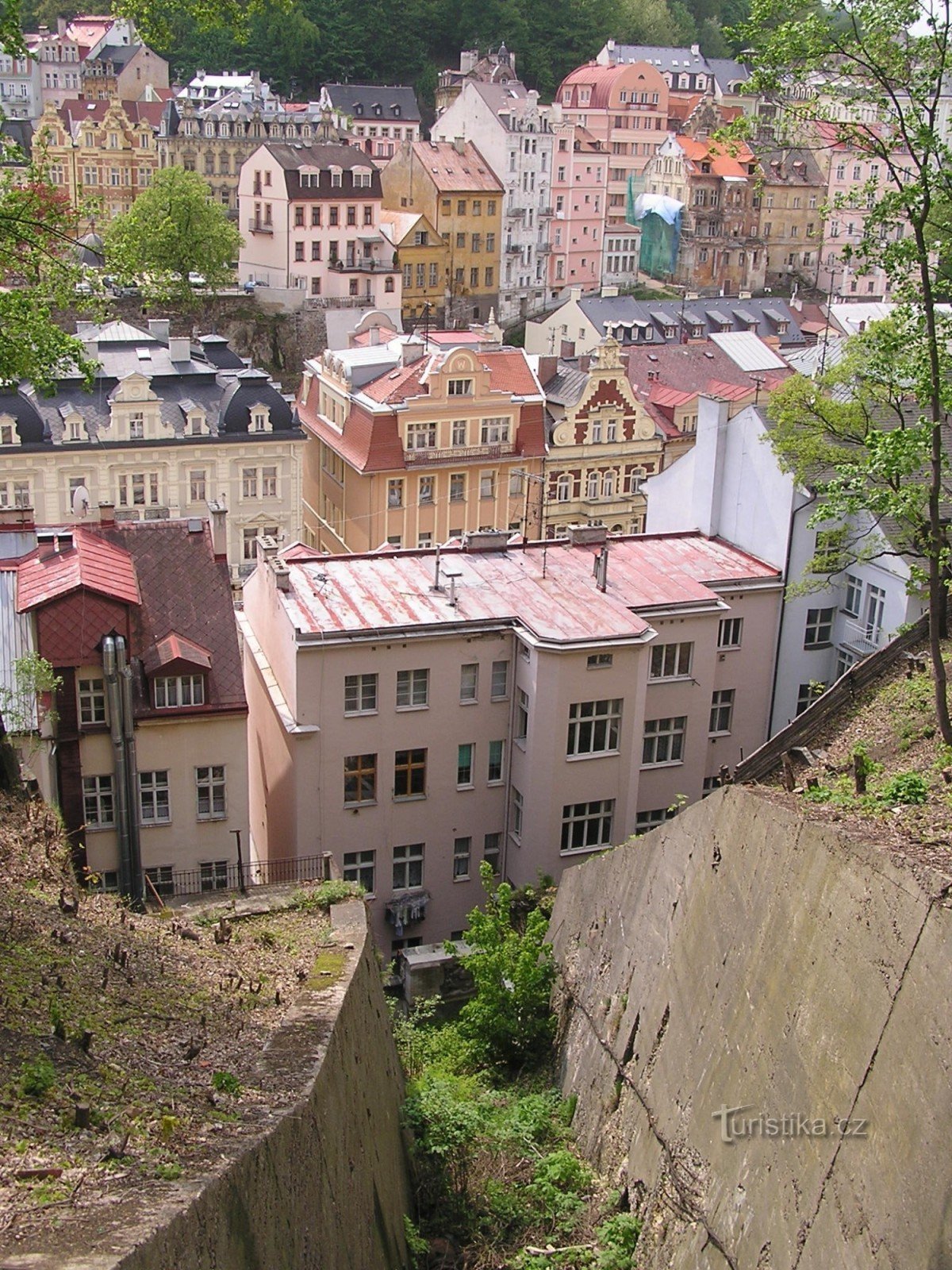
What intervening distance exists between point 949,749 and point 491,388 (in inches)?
1330

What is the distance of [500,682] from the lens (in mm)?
26516

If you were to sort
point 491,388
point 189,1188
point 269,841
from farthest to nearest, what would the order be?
1. point 491,388
2. point 269,841
3. point 189,1188

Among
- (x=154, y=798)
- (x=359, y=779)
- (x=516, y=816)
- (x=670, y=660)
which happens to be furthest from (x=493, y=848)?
(x=154, y=798)

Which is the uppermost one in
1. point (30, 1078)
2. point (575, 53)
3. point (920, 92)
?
point (575, 53)

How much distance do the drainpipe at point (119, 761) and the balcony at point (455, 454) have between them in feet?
78.9

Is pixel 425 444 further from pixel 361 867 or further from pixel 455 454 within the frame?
pixel 361 867

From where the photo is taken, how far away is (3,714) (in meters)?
22.2

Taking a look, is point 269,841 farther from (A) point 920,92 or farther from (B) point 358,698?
(A) point 920,92

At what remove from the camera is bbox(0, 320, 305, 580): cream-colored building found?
42.8 m

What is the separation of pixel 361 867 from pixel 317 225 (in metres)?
51.8

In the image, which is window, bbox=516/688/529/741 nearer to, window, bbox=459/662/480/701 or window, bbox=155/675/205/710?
window, bbox=459/662/480/701

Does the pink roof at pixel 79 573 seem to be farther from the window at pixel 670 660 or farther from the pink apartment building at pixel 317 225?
the pink apartment building at pixel 317 225

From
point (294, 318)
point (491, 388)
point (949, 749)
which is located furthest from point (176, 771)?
point (294, 318)

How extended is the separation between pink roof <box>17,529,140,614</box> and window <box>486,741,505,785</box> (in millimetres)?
7475
